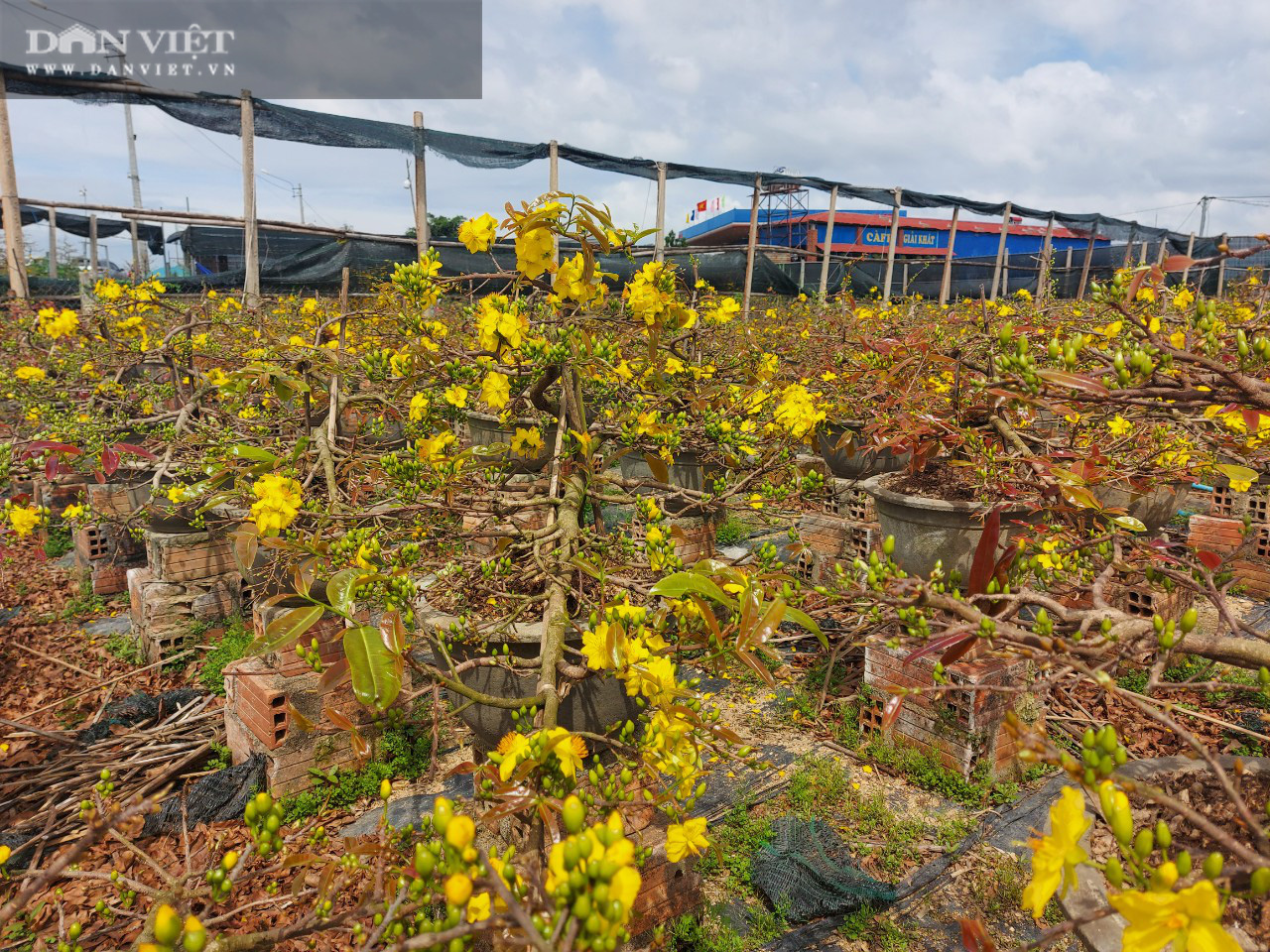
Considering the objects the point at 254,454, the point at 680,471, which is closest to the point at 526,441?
the point at 254,454

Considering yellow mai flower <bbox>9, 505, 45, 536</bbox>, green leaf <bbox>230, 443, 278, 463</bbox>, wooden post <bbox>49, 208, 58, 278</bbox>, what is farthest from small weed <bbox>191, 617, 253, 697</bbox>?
wooden post <bbox>49, 208, 58, 278</bbox>

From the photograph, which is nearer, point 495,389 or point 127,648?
point 495,389

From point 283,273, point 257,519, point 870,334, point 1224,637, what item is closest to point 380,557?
point 257,519

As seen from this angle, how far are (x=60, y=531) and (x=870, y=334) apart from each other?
5.27 metres

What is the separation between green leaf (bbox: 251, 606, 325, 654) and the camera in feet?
3.47

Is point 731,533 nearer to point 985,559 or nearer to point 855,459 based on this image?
point 855,459

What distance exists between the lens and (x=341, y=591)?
1184mm

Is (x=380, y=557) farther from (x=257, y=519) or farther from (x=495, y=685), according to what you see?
(x=495, y=685)

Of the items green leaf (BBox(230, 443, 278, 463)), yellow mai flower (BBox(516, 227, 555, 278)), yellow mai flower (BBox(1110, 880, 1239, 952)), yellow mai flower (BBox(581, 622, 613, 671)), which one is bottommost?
yellow mai flower (BBox(581, 622, 613, 671))

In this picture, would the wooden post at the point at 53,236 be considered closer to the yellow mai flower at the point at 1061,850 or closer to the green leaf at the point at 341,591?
the green leaf at the point at 341,591

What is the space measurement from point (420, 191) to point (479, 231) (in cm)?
393

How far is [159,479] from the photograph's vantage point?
2975mm

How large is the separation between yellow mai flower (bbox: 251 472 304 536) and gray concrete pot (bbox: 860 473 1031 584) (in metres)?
1.89

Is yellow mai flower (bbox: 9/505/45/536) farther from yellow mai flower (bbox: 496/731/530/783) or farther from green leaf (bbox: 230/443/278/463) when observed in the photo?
yellow mai flower (bbox: 496/731/530/783)
